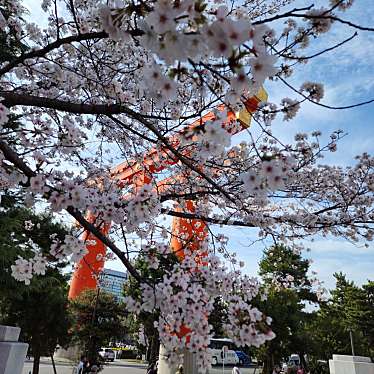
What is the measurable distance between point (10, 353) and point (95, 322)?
5723 millimetres

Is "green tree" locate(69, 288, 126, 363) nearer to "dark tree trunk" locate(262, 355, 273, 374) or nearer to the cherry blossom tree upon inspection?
"dark tree trunk" locate(262, 355, 273, 374)

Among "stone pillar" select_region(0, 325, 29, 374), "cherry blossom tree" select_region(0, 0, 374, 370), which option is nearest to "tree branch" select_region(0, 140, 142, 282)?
"cherry blossom tree" select_region(0, 0, 374, 370)

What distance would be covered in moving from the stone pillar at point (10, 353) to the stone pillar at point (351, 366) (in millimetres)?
8206

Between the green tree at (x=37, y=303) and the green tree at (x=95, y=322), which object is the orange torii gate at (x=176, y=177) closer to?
the green tree at (x=37, y=303)

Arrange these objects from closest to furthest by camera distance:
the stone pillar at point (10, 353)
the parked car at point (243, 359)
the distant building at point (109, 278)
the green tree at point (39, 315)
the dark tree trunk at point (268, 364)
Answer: the stone pillar at point (10, 353) < the distant building at point (109, 278) < the green tree at point (39, 315) < the dark tree trunk at point (268, 364) < the parked car at point (243, 359)

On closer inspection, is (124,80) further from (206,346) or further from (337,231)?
(337,231)

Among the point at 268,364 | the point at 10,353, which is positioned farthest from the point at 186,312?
the point at 268,364

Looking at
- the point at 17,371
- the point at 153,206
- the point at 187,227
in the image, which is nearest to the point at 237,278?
the point at 153,206

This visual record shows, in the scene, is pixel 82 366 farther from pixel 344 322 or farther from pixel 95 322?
→ pixel 344 322

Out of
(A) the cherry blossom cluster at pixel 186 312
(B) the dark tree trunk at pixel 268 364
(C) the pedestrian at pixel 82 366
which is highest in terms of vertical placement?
(A) the cherry blossom cluster at pixel 186 312

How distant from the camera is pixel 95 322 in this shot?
1084 cm

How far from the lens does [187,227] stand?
6.00 m

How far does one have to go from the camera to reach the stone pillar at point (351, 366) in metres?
9.16

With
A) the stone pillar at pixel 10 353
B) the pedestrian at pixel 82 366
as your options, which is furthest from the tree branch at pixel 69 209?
the pedestrian at pixel 82 366
